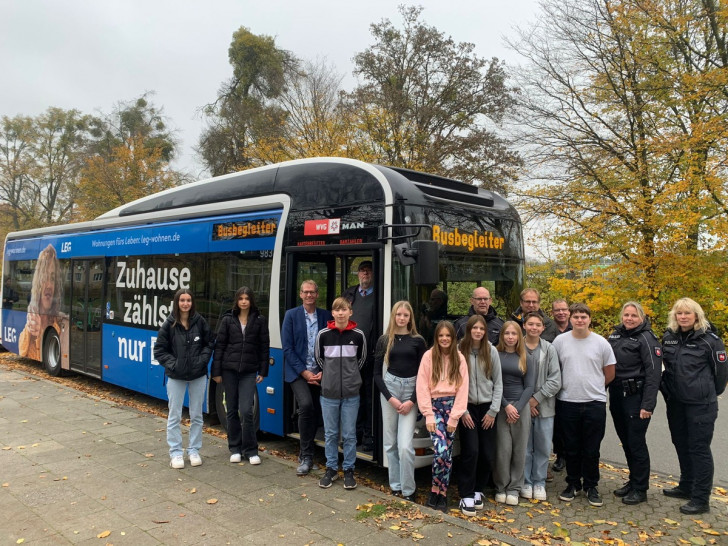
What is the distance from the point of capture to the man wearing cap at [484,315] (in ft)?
17.1

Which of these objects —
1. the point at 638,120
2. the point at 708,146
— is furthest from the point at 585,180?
the point at 708,146

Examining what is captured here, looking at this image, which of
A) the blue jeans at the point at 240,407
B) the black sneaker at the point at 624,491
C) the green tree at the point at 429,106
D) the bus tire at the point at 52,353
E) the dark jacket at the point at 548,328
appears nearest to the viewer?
the black sneaker at the point at 624,491

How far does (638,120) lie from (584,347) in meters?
11.1

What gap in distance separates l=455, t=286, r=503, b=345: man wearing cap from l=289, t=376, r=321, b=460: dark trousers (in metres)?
1.57

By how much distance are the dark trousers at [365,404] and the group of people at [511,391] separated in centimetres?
6

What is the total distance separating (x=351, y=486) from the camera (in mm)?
4996

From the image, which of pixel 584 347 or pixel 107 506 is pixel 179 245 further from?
pixel 584 347

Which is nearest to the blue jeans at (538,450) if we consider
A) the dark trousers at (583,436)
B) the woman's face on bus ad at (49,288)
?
the dark trousers at (583,436)

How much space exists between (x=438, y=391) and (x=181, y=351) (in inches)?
104

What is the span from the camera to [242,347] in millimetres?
5668

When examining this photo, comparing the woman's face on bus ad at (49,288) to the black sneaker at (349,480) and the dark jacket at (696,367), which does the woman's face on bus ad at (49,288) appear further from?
the dark jacket at (696,367)

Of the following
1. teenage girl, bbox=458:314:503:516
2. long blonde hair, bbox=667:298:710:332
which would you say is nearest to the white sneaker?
teenage girl, bbox=458:314:503:516

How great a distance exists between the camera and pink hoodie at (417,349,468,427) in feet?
15.1

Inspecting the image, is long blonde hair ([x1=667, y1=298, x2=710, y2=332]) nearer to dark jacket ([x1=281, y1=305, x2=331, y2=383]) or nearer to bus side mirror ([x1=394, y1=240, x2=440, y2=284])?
bus side mirror ([x1=394, y1=240, x2=440, y2=284])
